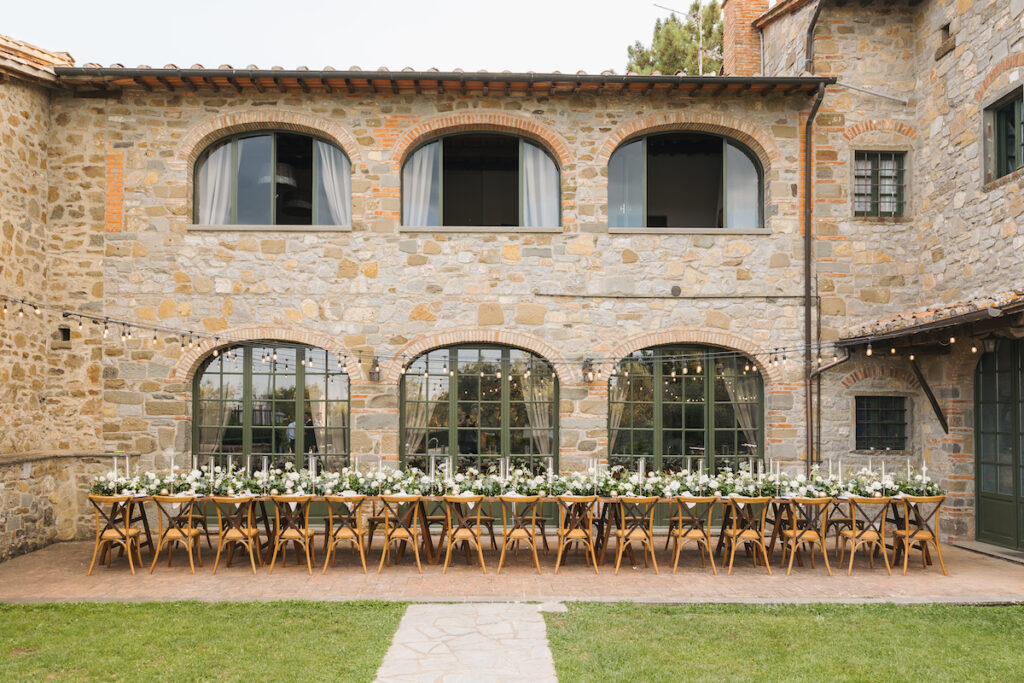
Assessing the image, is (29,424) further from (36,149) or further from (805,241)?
(805,241)

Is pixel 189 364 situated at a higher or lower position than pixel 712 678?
higher

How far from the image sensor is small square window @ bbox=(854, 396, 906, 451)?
10.1m

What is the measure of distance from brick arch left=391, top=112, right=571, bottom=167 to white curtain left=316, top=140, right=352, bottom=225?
28.5 inches

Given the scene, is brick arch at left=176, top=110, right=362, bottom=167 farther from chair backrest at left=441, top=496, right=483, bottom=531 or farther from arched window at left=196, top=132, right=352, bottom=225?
chair backrest at left=441, top=496, right=483, bottom=531

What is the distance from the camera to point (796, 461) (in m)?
9.92

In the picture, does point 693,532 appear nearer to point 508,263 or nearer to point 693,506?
point 693,506

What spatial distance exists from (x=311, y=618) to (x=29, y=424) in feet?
17.8

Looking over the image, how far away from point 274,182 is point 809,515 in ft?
25.2

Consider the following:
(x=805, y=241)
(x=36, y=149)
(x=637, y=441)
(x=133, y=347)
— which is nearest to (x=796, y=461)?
(x=637, y=441)

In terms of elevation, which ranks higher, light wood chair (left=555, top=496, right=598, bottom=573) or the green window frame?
the green window frame

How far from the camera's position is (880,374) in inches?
395

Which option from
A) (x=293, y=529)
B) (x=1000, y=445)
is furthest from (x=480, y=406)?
(x=1000, y=445)

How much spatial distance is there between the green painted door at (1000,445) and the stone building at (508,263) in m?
0.13

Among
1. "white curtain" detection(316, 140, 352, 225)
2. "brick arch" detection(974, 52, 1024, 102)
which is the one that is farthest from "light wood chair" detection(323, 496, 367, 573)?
"brick arch" detection(974, 52, 1024, 102)
